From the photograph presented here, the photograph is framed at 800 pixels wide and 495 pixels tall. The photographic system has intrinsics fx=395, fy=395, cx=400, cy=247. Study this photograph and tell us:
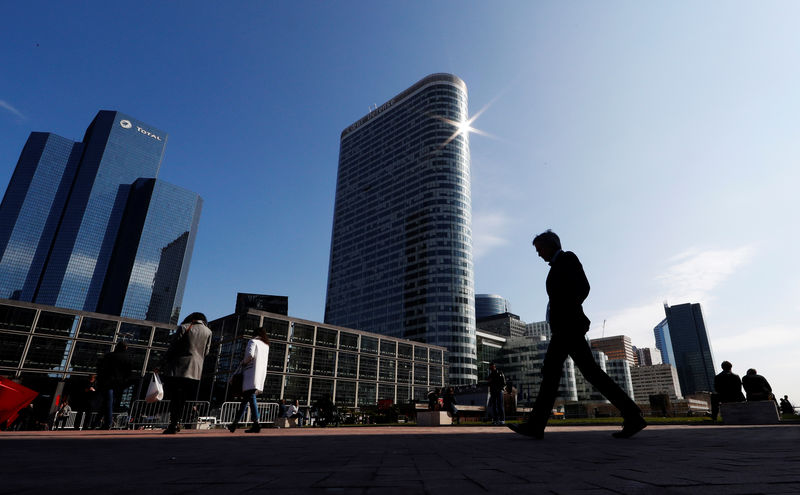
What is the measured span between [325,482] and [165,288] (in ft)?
573

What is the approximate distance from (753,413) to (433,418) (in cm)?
856

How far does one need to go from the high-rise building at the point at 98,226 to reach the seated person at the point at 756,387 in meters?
158

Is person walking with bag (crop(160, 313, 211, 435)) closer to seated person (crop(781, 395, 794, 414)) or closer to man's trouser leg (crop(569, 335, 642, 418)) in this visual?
man's trouser leg (crop(569, 335, 642, 418))

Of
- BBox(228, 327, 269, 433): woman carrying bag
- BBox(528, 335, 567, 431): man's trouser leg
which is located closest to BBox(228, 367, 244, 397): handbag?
BBox(228, 327, 269, 433): woman carrying bag

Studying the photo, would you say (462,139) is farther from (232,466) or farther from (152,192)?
(232,466)

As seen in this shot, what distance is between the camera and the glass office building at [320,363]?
67.2 meters

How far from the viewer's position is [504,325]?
6161 inches

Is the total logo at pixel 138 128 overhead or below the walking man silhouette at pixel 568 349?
overhead

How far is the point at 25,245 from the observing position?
132m

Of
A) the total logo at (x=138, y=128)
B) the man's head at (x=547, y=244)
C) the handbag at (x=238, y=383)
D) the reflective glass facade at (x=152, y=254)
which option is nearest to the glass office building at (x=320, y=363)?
the handbag at (x=238, y=383)

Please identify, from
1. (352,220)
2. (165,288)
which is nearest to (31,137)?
(165,288)

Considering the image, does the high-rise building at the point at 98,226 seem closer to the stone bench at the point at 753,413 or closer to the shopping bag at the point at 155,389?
the shopping bag at the point at 155,389

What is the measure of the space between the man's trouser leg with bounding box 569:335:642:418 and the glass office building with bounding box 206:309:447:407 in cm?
6357

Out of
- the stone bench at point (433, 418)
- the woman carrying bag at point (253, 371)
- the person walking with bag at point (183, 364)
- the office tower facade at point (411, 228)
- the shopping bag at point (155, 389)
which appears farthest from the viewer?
the office tower facade at point (411, 228)
